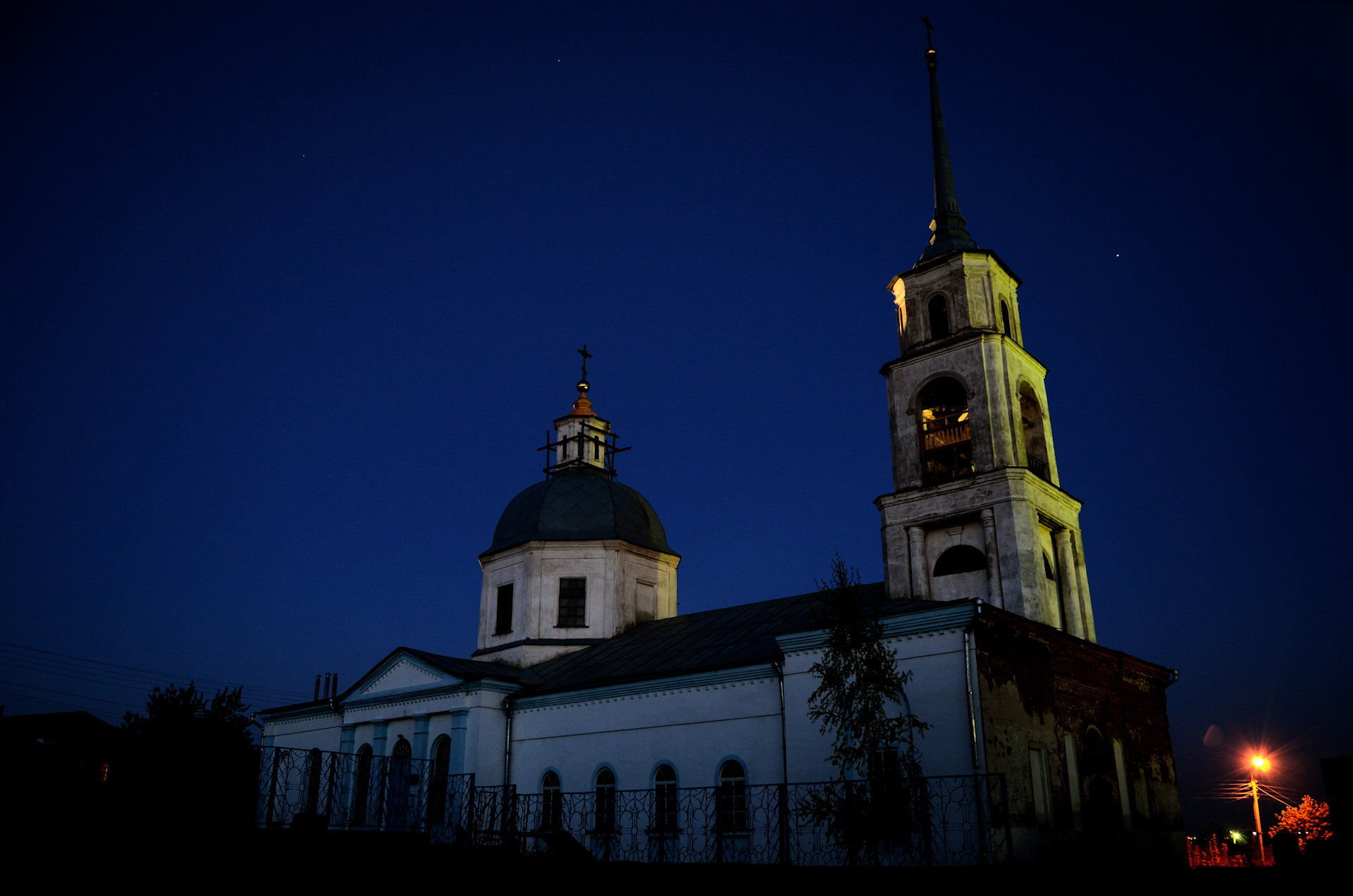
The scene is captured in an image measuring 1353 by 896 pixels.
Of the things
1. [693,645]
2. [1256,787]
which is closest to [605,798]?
[693,645]

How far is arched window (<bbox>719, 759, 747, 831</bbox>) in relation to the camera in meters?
19.4

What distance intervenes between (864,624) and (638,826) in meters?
7.92

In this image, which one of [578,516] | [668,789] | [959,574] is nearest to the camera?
[959,574]

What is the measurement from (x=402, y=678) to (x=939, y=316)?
16945 mm

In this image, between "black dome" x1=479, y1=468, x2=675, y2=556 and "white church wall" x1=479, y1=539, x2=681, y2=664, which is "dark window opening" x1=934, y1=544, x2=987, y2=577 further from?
"black dome" x1=479, y1=468, x2=675, y2=556

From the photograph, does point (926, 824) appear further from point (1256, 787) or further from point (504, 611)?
point (1256, 787)

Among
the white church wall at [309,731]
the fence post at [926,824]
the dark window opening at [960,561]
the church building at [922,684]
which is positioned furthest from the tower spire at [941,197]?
the white church wall at [309,731]

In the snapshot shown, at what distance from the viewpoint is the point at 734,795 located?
Answer: 64.3ft

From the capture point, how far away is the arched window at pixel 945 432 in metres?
21.0

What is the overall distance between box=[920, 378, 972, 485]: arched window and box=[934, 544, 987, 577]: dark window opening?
5.02ft

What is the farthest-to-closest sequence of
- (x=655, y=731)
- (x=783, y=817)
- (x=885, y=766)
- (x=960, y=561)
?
(x=655, y=731) < (x=960, y=561) < (x=885, y=766) < (x=783, y=817)

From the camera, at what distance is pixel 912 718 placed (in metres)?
A: 16.1

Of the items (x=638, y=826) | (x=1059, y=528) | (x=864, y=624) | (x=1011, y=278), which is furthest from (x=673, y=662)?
(x=1011, y=278)

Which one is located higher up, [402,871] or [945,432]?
[945,432]
